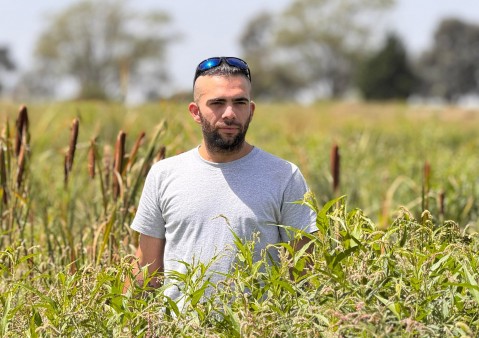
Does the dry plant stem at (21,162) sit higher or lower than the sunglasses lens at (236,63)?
lower

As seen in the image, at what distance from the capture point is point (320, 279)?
2451 mm

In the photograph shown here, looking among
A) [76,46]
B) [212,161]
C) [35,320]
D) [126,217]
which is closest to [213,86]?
[212,161]

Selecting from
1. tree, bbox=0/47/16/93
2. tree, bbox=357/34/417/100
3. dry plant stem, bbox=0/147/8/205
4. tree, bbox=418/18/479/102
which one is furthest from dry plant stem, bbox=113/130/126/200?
tree, bbox=0/47/16/93

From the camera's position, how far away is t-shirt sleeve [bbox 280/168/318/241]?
109 inches

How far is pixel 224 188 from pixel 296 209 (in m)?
0.27

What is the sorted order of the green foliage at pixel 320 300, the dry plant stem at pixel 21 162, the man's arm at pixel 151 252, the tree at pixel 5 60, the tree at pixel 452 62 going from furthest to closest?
the tree at pixel 5 60
the tree at pixel 452 62
the dry plant stem at pixel 21 162
the man's arm at pixel 151 252
the green foliage at pixel 320 300

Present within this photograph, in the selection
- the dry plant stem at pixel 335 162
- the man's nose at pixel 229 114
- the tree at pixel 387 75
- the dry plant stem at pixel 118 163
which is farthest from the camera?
the tree at pixel 387 75

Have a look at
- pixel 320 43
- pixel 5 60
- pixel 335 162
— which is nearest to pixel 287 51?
pixel 320 43

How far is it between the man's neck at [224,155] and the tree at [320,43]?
55.7 metres

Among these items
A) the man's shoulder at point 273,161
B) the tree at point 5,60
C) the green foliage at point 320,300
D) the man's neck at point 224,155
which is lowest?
the green foliage at point 320,300

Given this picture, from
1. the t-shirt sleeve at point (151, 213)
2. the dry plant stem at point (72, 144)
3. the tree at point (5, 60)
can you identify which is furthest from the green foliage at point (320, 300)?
the tree at point (5, 60)

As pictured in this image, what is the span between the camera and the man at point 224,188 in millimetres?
2760

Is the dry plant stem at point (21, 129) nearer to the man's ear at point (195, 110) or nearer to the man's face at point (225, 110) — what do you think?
the man's ear at point (195, 110)

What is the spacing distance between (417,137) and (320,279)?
10.2 meters
